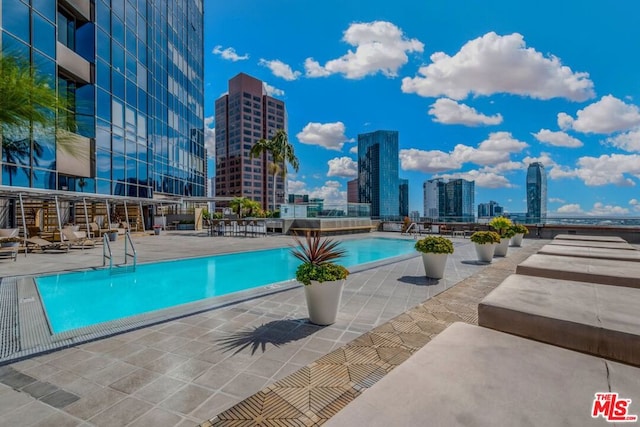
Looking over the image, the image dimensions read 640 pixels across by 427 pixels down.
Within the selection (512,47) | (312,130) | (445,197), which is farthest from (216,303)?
(312,130)

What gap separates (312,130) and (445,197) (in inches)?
1412

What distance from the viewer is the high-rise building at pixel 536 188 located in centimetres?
2973

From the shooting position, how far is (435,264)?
264 inches

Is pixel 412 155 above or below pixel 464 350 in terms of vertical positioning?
above

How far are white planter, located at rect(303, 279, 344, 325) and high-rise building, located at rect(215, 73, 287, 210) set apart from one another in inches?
3442

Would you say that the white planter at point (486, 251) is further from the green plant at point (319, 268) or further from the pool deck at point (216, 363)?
the green plant at point (319, 268)

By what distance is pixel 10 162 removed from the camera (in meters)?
11.9

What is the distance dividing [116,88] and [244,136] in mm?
77381

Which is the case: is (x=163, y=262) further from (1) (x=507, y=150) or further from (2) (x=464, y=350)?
(1) (x=507, y=150)

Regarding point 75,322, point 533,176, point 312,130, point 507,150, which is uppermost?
point 312,130

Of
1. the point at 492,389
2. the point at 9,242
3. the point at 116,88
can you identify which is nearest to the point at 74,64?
the point at 116,88

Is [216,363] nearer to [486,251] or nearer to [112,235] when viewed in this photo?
[486,251]

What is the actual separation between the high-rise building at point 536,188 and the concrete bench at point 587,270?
A: 1071 inches

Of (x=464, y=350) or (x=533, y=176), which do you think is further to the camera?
(x=533, y=176)
